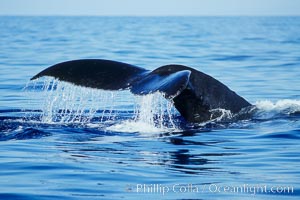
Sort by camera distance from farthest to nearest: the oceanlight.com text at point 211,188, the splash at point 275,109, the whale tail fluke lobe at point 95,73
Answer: the splash at point 275,109
the whale tail fluke lobe at point 95,73
the oceanlight.com text at point 211,188

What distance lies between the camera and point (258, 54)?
77.1 feet

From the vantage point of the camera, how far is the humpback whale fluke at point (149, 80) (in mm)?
6863

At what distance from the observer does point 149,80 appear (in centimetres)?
694

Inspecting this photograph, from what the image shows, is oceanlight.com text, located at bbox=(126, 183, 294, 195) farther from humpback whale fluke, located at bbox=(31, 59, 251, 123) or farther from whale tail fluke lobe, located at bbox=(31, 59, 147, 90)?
whale tail fluke lobe, located at bbox=(31, 59, 147, 90)

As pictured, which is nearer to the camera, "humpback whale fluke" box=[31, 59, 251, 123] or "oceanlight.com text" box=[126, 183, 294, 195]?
"oceanlight.com text" box=[126, 183, 294, 195]

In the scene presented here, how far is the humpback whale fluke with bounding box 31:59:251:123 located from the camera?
22.5ft

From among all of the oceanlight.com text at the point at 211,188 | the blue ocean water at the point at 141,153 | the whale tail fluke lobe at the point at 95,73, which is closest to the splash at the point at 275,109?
the blue ocean water at the point at 141,153

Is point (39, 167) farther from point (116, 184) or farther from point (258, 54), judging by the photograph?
point (258, 54)

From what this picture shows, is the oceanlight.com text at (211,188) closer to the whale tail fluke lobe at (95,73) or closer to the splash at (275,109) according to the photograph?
the whale tail fluke lobe at (95,73)

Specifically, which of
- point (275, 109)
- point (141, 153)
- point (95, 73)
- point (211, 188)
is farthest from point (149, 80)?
point (275, 109)

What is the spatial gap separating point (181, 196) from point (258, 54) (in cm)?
1849

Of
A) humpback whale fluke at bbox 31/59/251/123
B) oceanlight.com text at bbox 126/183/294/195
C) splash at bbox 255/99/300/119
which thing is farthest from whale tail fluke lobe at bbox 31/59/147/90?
splash at bbox 255/99/300/119

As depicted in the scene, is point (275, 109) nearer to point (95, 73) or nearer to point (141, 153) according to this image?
point (141, 153)

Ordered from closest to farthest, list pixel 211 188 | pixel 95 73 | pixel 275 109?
pixel 211 188, pixel 95 73, pixel 275 109
